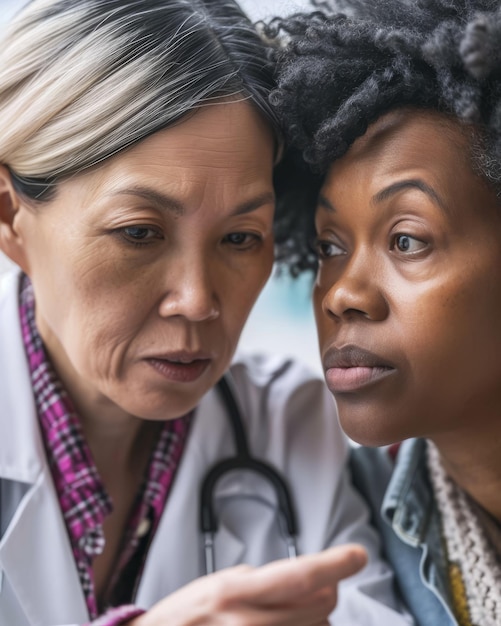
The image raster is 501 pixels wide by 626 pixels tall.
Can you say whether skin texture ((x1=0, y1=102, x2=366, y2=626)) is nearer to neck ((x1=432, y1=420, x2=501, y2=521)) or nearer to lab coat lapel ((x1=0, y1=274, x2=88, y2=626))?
lab coat lapel ((x1=0, y1=274, x2=88, y2=626))

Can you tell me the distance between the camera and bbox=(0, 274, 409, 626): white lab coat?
49.9 inches

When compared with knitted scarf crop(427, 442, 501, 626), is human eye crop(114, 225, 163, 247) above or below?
above

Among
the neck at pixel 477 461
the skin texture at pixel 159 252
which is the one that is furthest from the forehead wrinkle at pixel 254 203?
the neck at pixel 477 461

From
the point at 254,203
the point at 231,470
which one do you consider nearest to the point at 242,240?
the point at 254,203

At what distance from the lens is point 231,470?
144cm

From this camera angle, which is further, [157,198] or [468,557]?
[468,557]

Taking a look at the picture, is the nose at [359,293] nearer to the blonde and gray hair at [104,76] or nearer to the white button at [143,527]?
the blonde and gray hair at [104,76]

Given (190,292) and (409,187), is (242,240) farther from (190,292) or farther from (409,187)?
(409,187)

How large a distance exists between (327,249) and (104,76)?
394mm

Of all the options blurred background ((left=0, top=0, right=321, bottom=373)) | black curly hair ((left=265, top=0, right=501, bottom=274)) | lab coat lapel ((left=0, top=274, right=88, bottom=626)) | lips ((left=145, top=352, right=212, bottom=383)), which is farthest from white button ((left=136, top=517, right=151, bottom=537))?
blurred background ((left=0, top=0, right=321, bottom=373))

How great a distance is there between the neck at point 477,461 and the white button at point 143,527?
19.2 inches

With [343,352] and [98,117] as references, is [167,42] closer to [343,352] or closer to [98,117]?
[98,117]

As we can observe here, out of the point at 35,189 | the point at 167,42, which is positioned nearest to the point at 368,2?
the point at 167,42

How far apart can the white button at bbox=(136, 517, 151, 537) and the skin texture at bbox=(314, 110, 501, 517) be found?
0.43 m
